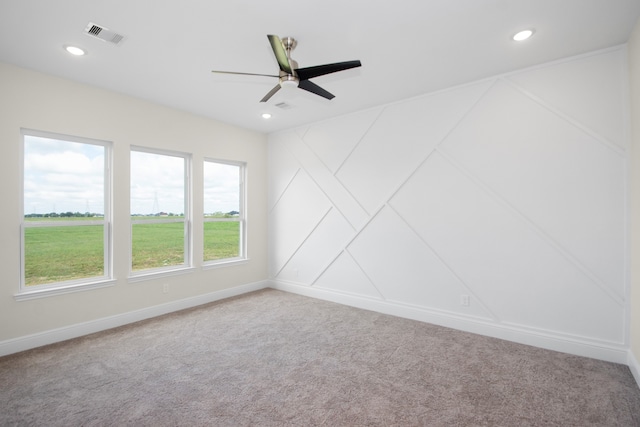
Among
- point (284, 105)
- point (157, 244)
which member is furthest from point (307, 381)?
point (284, 105)

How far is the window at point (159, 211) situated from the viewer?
4020 mm

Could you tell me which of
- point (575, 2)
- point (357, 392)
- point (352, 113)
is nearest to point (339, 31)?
point (575, 2)

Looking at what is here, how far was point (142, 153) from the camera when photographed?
4.09 meters

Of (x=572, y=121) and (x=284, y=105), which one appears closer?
(x=572, y=121)

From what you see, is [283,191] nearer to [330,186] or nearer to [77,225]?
[330,186]

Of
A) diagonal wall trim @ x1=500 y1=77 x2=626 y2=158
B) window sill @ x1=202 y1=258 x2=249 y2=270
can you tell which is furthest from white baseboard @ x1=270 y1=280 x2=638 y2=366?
diagonal wall trim @ x1=500 y1=77 x2=626 y2=158

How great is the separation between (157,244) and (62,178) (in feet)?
4.34

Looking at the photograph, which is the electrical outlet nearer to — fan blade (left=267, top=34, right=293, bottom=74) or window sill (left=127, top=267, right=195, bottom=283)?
fan blade (left=267, top=34, right=293, bottom=74)

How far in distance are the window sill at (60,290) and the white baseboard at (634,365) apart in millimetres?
5053

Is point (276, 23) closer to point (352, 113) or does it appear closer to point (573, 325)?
point (352, 113)

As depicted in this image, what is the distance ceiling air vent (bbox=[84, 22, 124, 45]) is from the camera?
2.41 m

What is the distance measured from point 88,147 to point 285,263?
3.15 metres

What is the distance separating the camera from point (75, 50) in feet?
8.99

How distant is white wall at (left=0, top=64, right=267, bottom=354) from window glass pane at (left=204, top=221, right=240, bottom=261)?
0.75ft
